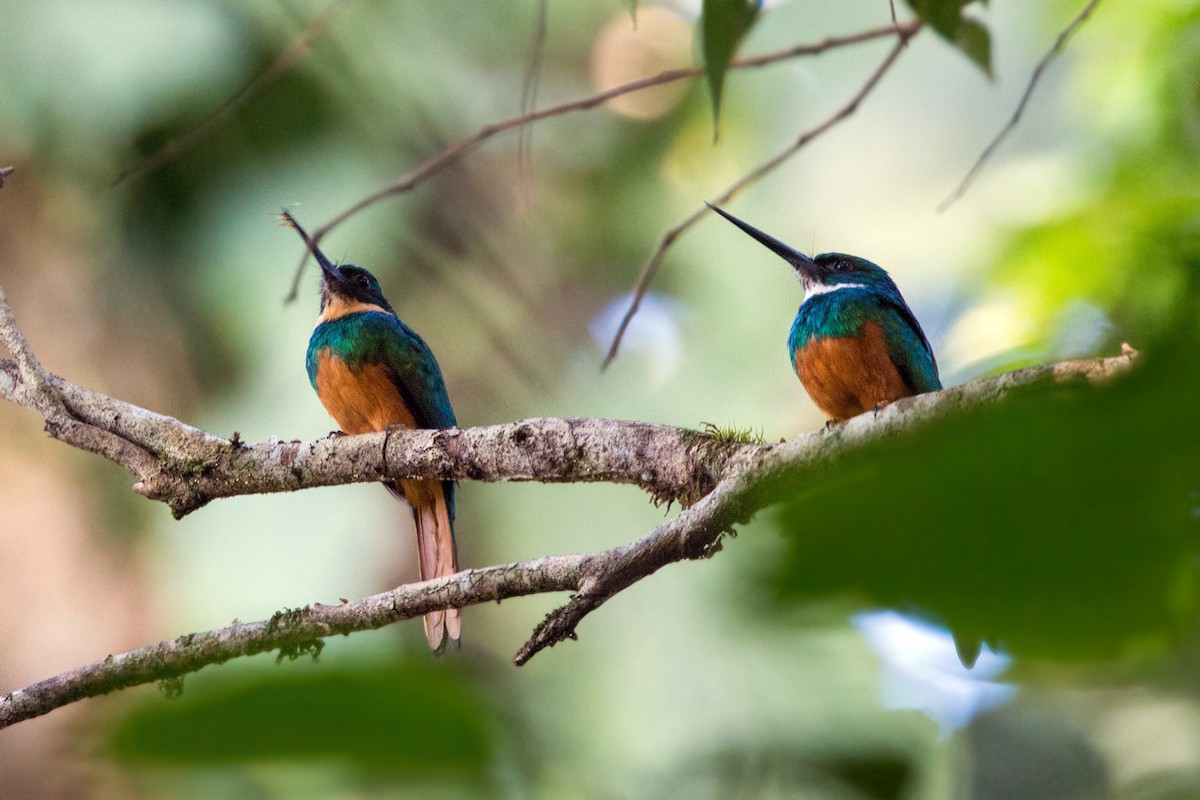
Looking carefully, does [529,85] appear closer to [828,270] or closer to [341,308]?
[828,270]

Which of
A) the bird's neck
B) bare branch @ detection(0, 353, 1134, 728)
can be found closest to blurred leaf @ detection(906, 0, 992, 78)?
bare branch @ detection(0, 353, 1134, 728)

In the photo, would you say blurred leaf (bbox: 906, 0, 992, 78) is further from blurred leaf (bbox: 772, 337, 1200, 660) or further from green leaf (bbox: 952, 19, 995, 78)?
blurred leaf (bbox: 772, 337, 1200, 660)

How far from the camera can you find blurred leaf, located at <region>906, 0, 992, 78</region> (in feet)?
5.32

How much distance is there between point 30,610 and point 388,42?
322 cm

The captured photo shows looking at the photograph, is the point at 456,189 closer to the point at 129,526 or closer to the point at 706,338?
the point at 706,338

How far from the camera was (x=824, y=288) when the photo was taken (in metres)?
3.32

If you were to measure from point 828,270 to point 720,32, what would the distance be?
74.2 inches

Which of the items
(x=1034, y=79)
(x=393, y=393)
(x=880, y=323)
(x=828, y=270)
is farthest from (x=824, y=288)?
(x=393, y=393)

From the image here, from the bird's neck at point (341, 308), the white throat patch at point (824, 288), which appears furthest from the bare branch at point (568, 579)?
the bird's neck at point (341, 308)

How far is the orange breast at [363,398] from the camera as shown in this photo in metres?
3.62

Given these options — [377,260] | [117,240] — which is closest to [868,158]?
[377,260]

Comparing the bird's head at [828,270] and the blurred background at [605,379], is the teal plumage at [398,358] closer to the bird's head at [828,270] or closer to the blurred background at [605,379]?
the blurred background at [605,379]

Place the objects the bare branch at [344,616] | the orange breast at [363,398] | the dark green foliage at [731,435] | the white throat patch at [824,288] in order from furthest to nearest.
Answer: the orange breast at [363,398] < the white throat patch at [824,288] < the dark green foliage at [731,435] < the bare branch at [344,616]

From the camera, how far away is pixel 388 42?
596 centimetres
